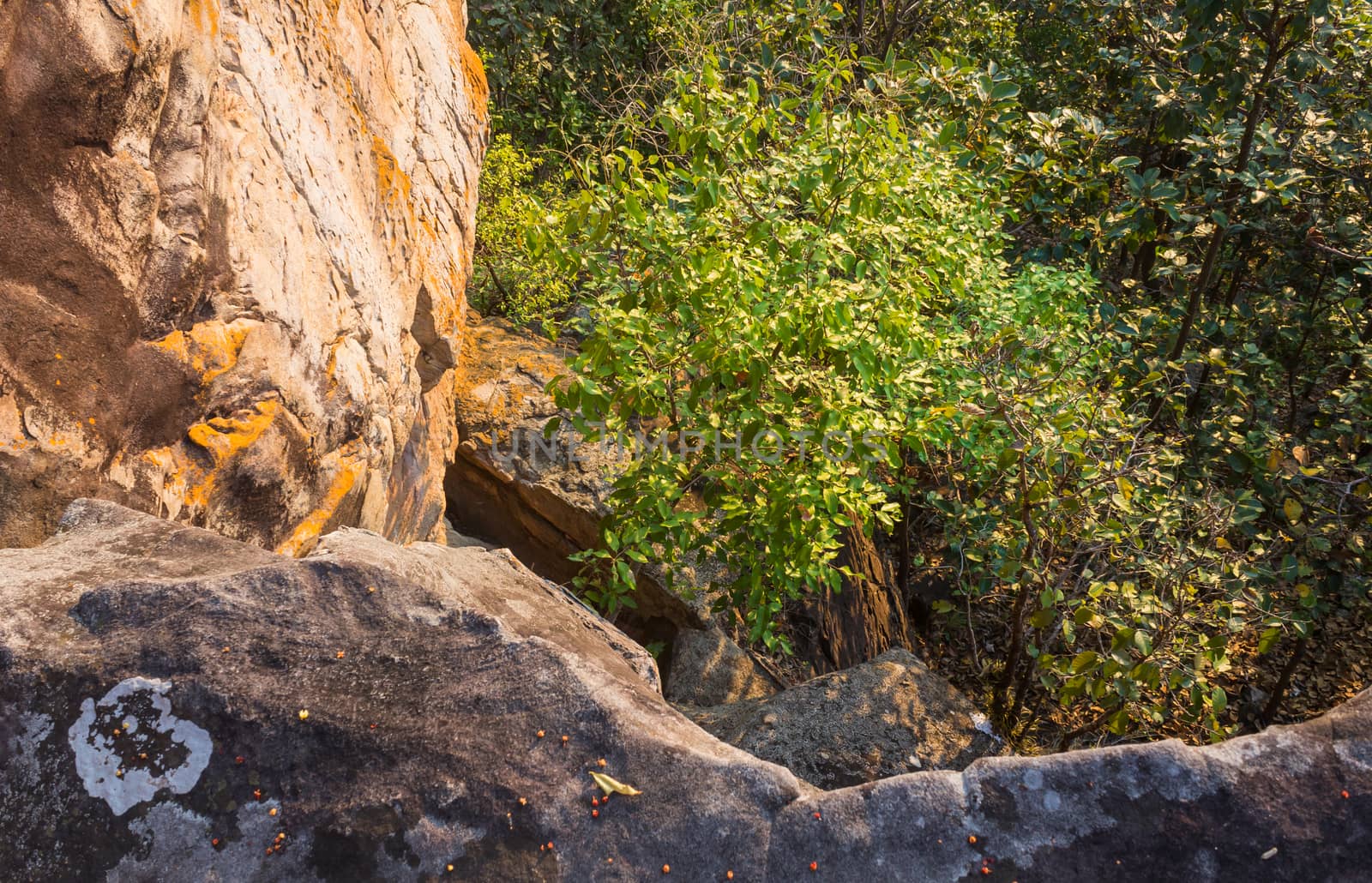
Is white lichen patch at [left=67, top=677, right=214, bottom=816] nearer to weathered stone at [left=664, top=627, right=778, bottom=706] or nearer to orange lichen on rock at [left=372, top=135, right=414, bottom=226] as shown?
orange lichen on rock at [left=372, top=135, right=414, bottom=226]

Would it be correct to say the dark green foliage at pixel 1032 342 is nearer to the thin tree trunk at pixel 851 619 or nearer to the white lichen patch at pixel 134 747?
the thin tree trunk at pixel 851 619

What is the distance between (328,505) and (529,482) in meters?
2.39

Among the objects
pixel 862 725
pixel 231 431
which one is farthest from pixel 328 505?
pixel 862 725

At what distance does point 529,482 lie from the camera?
5.57 m

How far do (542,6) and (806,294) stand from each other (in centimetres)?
720

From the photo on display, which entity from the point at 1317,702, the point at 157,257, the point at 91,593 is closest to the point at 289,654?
the point at 91,593

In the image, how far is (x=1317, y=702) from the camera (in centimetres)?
537

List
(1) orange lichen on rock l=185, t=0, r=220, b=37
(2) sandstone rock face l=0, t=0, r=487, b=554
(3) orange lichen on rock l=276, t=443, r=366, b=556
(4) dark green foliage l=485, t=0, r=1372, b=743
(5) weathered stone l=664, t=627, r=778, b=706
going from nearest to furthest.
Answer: (2) sandstone rock face l=0, t=0, r=487, b=554 < (1) orange lichen on rock l=185, t=0, r=220, b=37 < (3) orange lichen on rock l=276, t=443, r=366, b=556 < (4) dark green foliage l=485, t=0, r=1372, b=743 < (5) weathered stone l=664, t=627, r=778, b=706

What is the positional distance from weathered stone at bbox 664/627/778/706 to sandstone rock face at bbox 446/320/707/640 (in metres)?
0.12

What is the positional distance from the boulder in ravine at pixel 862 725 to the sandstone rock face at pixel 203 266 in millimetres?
1852

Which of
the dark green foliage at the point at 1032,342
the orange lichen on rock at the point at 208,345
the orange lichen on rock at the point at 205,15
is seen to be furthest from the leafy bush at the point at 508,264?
the orange lichen on rock at the point at 208,345

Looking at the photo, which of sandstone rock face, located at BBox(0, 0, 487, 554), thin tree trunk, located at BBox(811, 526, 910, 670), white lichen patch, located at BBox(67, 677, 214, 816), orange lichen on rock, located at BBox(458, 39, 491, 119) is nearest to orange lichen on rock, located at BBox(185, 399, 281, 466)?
sandstone rock face, located at BBox(0, 0, 487, 554)

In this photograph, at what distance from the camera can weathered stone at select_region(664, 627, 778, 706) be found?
4902 mm

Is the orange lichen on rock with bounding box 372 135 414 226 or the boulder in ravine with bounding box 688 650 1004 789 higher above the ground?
the orange lichen on rock with bounding box 372 135 414 226
